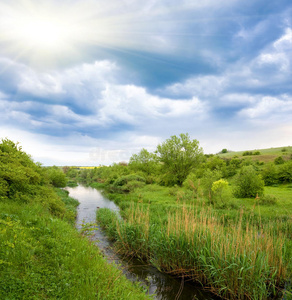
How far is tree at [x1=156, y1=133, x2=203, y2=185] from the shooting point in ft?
127

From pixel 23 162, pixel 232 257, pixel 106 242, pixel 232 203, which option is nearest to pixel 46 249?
pixel 232 257

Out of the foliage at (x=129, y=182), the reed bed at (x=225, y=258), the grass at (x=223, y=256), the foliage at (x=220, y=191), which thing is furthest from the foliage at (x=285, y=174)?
the reed bed at (x=225, y=258)

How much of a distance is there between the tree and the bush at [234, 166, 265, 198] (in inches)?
654

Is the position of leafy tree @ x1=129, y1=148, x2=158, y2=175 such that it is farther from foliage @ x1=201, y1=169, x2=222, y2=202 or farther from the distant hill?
foliage @ x1=201, y1=169, x2=222, y2=202

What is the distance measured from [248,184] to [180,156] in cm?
1915

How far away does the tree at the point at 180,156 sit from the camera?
127 feet

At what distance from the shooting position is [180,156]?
39281 mm

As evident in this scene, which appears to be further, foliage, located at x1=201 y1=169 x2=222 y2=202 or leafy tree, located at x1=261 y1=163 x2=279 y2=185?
leafy tree, located at x1=261 y1=163 x2=279 y2=185

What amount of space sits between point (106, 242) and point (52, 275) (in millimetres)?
7273

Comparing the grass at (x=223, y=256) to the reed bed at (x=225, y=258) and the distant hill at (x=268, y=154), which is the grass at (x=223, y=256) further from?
the distant hill at (x=268, y=154)

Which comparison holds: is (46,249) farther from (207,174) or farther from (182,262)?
(207,174)

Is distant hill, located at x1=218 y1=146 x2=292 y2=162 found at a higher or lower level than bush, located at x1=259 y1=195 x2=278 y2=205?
higher

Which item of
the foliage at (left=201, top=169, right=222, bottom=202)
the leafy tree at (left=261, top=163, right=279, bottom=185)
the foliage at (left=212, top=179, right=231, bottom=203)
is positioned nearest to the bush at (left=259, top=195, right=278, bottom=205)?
the foliage at (left=212, top=179, right=231, bottom=203)

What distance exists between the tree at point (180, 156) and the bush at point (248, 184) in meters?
16.6
